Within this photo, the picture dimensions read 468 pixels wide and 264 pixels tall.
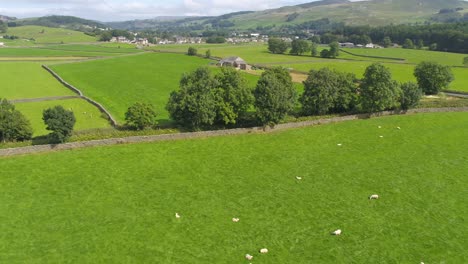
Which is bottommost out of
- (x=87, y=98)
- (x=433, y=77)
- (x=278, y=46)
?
(x=87, y=98)

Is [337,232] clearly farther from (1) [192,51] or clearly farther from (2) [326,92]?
(1) [192,51]

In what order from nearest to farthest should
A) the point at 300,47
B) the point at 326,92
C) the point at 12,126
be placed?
the point at 12,126 < the point at 326,92 < the point at 300,47

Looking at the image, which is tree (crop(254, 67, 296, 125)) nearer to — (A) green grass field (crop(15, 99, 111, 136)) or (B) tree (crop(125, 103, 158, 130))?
(B) tree (crop(125, 103, 158, 130))

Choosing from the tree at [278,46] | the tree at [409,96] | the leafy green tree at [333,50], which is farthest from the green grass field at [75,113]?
the tree at [278,46]

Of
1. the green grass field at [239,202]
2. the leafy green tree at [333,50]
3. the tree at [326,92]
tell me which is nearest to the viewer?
the green grass field at [239,202]

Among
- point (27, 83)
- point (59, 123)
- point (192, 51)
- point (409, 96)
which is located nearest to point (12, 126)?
point (59, 123)

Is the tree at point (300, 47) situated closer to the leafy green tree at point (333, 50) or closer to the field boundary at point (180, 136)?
the leafy green tree at point (333, 50)
